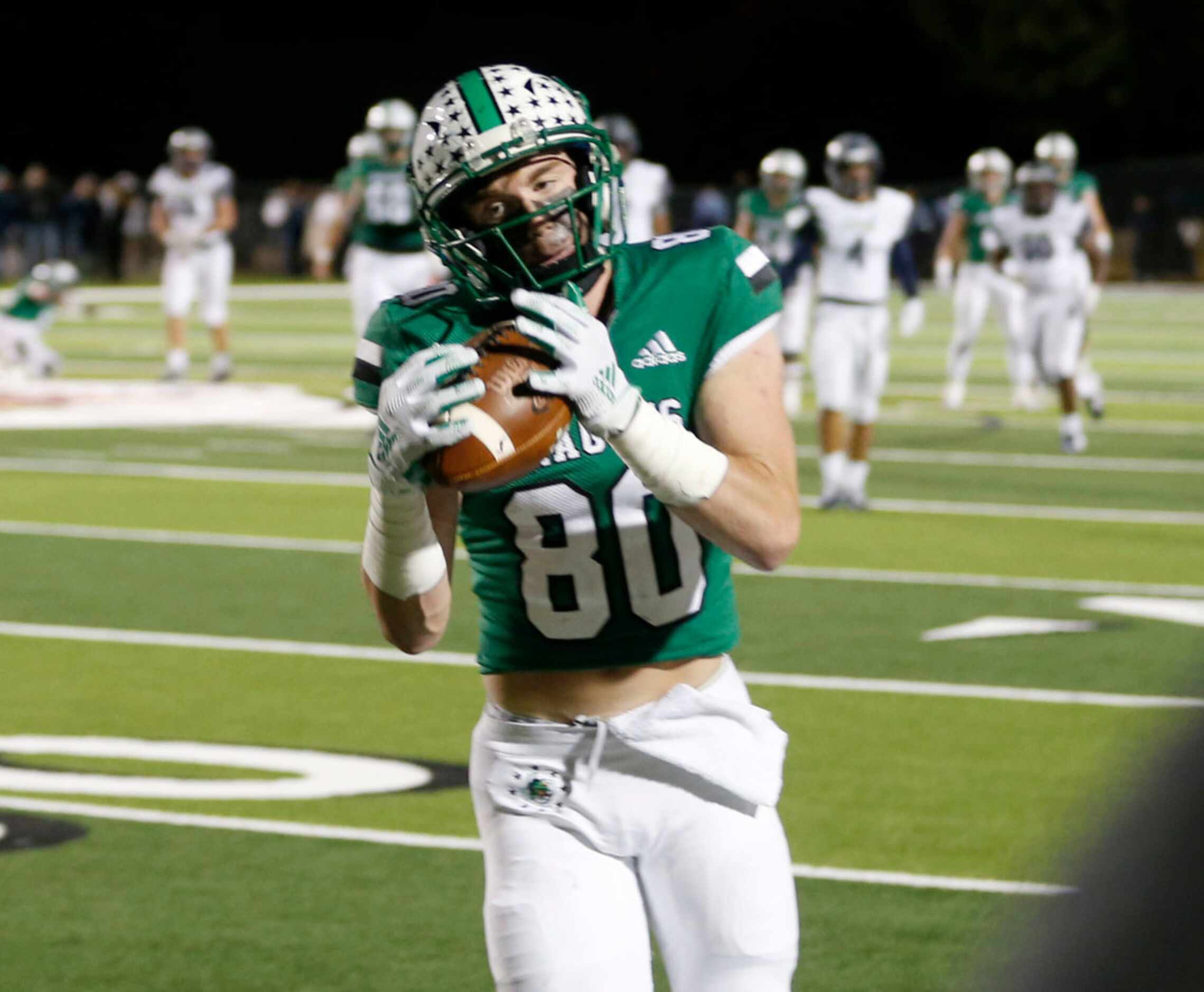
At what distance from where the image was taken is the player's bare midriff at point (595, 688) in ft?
8.36

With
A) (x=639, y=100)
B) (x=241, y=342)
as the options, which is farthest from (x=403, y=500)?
(x=639, y=100)

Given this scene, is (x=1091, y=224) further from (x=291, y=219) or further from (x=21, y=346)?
(x=291, y=219)

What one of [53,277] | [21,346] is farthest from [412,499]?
[21,346]

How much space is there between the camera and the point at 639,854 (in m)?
2.46

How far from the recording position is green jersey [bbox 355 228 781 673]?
8.43 feet

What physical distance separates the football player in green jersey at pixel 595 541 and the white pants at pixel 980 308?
13706 millimetres

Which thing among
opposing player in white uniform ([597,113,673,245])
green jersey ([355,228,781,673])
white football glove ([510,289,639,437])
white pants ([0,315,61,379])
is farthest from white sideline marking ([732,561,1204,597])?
white pants ([0,315,61,379])

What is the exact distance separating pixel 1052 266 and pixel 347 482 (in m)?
5.05

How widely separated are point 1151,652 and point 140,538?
→ 4.52m

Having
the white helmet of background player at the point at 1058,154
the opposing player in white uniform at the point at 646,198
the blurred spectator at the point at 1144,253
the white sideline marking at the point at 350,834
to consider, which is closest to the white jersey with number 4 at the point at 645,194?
the opposing player in white uniform at the point at 646,198

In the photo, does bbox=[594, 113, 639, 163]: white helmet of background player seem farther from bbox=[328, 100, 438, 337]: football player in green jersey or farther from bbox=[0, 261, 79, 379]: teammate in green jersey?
bbox=[0, 261, 79, 379]: teammate in green jersey

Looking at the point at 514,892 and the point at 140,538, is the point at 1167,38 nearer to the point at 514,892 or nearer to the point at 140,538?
the point at 140,538

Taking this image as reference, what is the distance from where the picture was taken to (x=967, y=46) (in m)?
41.8

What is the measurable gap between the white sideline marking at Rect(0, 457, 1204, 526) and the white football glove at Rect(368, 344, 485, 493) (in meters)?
8.19
